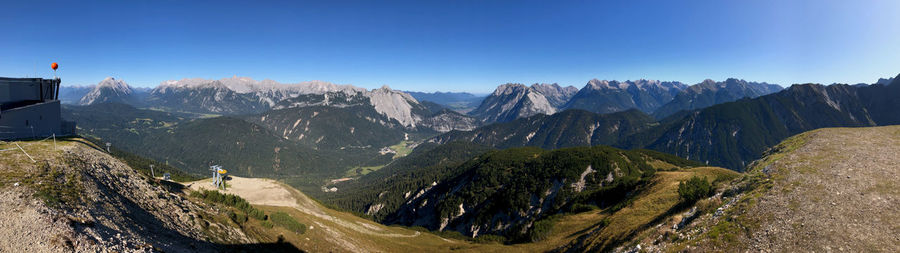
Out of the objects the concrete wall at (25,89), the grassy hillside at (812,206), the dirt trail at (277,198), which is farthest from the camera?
the dirt trail at (277,198)

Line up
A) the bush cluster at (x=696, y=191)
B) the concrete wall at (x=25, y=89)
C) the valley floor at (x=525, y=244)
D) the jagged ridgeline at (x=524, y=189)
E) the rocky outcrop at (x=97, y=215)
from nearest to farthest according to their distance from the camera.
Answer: the rocky outcrop at (x=97, y=215) < the concrete wall at (x=25, y=89) < the bush cluster at (x=696, y=191) < the valley floor at (x=525, y=244) < the jagged ridgeline at (x=524, y=189)

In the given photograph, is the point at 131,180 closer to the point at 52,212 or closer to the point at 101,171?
the point at 101,171

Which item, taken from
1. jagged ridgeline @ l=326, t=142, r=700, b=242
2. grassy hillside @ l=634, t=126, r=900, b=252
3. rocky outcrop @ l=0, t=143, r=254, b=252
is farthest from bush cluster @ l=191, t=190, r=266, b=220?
jagged ridgeline @ l=326, t=142, r=700, b=242

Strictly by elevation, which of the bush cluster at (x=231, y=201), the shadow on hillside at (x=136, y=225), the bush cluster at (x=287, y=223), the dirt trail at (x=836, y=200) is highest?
the dirt trail at (x=836, y=200)

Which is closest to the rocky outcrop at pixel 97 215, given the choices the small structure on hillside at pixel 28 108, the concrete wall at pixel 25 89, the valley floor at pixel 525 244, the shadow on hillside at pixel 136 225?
the shadow on hillside at pixel 136 225

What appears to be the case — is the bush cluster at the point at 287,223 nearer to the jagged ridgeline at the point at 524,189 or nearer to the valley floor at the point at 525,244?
the valley floor at the point at 525,244

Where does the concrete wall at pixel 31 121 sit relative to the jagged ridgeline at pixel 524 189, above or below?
above

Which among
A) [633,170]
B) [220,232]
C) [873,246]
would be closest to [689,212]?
[873,246]
